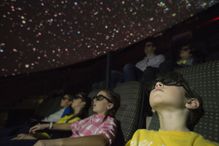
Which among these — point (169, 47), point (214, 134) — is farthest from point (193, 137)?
point (169, 47)

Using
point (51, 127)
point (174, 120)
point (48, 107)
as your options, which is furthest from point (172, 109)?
point (48, 107)

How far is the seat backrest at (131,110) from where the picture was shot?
1031 millimetres

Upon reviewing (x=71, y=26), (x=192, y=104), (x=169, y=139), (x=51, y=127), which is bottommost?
(x=51, y=127)

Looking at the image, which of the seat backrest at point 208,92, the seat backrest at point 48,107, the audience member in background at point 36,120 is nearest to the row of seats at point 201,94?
the seat backrest at point 208,92

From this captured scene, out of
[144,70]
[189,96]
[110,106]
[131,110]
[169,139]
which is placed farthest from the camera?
[144,70]

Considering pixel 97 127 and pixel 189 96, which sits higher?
pixel 189 96

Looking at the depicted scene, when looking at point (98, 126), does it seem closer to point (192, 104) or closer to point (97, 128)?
point (97, 128)

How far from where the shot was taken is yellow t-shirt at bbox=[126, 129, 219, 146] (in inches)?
27.2

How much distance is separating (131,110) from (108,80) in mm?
892

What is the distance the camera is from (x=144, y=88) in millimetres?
1139

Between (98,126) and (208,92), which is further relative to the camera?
(98,126)

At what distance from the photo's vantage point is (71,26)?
1.48 m

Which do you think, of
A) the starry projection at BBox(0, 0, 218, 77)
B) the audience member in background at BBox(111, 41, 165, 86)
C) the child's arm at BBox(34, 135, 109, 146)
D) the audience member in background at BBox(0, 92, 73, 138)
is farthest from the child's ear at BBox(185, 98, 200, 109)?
the audience member in background at BBox(0, 92, 73, 138)

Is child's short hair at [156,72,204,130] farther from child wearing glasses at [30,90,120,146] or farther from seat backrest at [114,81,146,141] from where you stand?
child wearing glasses at [30,90,120,146]
